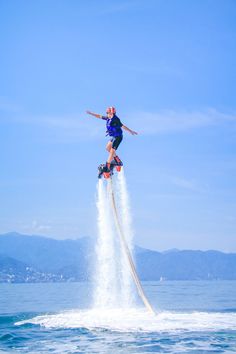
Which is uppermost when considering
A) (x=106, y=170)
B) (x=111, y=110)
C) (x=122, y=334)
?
(x=111, y=110)

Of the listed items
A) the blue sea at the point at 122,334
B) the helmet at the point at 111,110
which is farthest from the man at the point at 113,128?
the blue sea at the point at 122,334

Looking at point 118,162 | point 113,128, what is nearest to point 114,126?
point 113,128

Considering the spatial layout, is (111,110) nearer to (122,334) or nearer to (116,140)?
(116,140)

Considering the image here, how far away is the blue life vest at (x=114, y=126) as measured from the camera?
1193 inches

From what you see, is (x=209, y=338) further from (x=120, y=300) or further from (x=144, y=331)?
(x=120, y=300)

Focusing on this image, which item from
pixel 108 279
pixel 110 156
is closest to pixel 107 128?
pixel 110 156

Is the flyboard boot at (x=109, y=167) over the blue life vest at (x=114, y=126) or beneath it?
beneath

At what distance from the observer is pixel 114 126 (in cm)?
3041

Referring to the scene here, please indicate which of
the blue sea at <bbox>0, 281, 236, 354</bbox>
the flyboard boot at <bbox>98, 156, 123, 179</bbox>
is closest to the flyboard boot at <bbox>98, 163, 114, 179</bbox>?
the flyboard boot at <bbox>98, 156, 123, 179</bbox>

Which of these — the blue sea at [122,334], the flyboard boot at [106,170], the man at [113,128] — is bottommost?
the blue sea at [122,334]

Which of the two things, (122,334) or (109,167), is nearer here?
(122,334)

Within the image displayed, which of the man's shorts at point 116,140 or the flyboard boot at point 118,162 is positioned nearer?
the man's shorts at point 116,140

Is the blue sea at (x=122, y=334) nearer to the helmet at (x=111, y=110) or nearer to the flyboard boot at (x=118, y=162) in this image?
the flyboard boot at (x=118, y=162)

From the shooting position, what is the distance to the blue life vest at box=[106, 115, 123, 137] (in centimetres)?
3030
